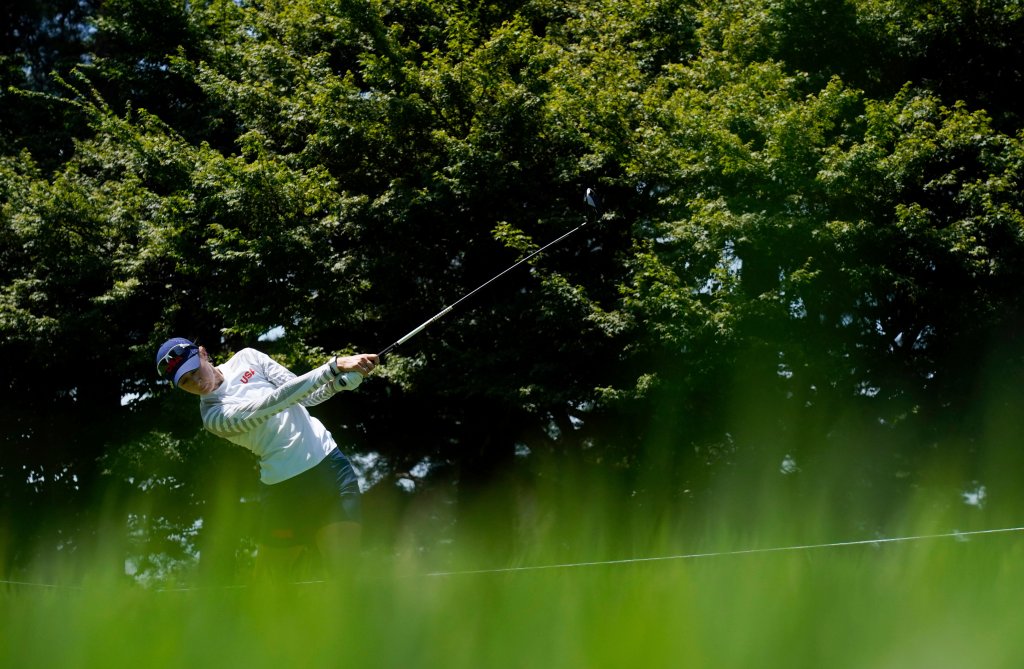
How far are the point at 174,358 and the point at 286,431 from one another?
61cm

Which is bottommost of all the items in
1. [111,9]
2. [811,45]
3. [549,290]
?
[549,290]

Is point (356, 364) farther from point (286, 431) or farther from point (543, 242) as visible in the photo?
point (543, 242)

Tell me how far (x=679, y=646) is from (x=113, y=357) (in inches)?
684

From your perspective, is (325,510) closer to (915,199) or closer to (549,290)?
(549,290)

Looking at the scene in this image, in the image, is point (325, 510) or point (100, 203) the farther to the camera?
point (100, 203)

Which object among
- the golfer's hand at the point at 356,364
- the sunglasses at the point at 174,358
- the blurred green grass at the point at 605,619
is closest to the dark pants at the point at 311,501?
the golfer's hand at the point at 356,364

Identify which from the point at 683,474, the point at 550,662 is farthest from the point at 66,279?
the point at 550,662

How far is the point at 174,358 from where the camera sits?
4277 millimetres

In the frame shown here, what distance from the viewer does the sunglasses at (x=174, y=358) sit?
14.0ft

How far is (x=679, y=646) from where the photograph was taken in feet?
2.24

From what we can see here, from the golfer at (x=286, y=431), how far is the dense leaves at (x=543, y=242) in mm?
6180

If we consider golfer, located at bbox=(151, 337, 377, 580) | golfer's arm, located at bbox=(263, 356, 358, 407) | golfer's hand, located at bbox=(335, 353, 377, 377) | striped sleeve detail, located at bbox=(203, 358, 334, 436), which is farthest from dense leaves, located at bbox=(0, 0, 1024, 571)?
golfer's hand, located at bbox=(335, 353, 377, 377)

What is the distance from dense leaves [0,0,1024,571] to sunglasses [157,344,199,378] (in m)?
6.37

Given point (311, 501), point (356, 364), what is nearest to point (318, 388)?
point (356, 364)
